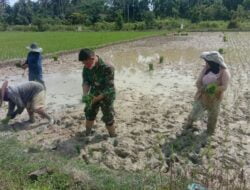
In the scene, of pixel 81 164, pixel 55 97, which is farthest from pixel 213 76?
pixel 55 97

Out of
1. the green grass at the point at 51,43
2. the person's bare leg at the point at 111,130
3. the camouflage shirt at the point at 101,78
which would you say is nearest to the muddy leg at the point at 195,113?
the person's bare leg at the point at 111,130

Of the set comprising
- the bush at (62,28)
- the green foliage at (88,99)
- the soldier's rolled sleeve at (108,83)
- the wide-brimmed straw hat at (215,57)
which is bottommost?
the bush at (62,28)

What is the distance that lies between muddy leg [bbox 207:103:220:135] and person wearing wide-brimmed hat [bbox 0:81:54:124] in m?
2.63

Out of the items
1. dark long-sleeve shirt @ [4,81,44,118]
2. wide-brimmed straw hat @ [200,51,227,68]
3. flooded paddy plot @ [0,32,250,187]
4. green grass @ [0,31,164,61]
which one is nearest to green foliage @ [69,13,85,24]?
green grass @ [0,31,164,61]

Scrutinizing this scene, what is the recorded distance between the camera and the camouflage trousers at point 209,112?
581 centimetres

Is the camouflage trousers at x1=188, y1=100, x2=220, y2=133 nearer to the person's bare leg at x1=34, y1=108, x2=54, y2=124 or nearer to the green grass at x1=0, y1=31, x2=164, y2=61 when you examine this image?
the person's bare leg at x1=34, y1=108, x2=54, y2=124

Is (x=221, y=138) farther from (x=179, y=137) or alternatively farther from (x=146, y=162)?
(x=146, y=162)

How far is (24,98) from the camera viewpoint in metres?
6.30

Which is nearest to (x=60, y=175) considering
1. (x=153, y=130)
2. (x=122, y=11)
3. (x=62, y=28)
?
(x=153, y=130)

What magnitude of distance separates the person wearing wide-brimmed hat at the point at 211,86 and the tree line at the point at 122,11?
45.6 metres

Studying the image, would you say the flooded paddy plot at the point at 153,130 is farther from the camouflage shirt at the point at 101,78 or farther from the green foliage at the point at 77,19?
the green foliage at the point at 77,19

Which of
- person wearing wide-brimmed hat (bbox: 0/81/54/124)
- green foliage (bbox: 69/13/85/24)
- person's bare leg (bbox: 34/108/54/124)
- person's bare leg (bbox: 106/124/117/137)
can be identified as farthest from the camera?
green foliage (bbox: 69/13/85/24)

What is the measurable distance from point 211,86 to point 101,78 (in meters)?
1.52

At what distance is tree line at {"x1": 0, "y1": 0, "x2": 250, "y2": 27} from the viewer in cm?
5694
